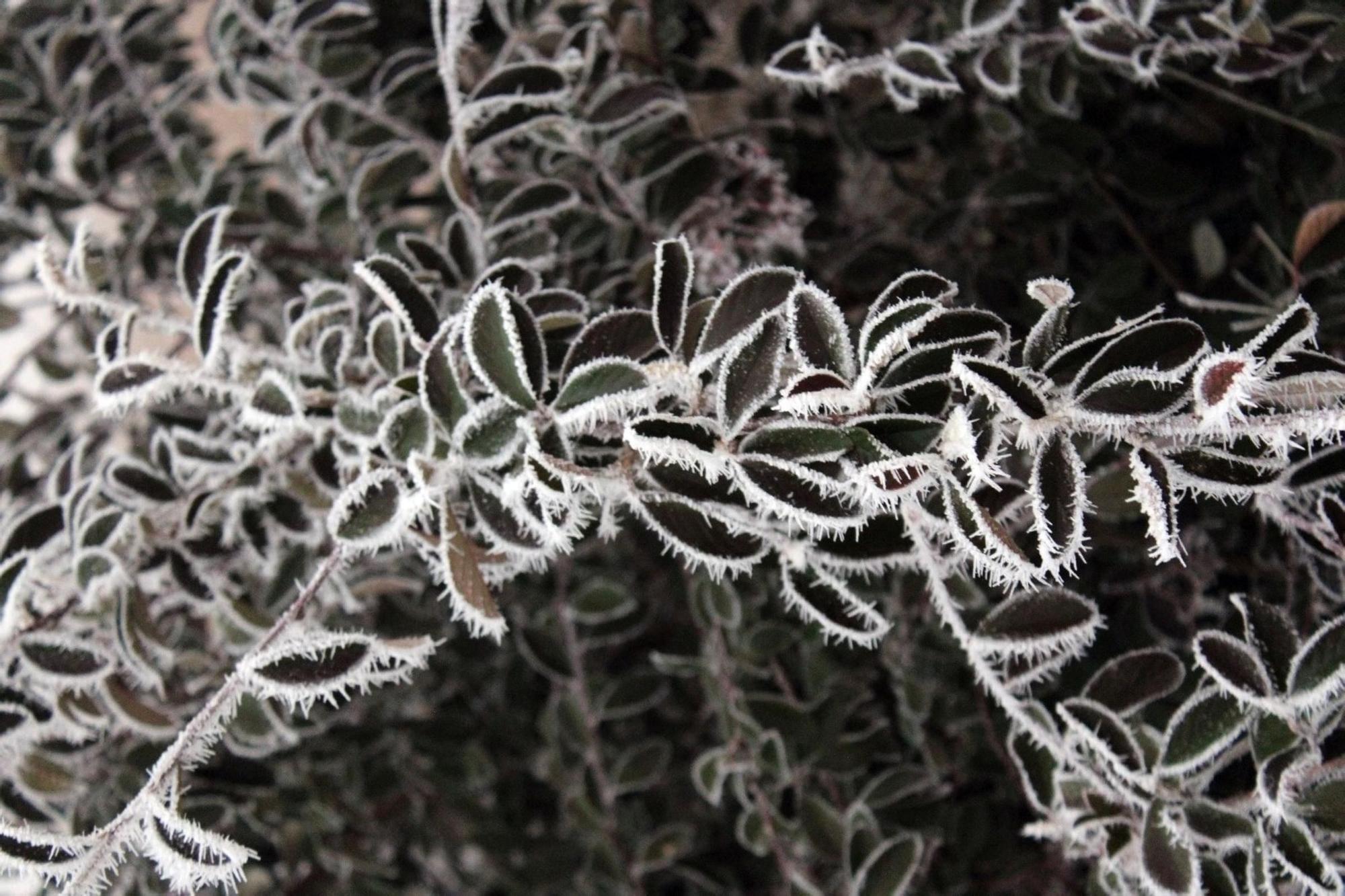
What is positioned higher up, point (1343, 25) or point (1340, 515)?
point (1343, 25)

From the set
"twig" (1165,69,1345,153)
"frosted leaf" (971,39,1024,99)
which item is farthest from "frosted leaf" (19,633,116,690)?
"twig" (1165,69,1345,153)

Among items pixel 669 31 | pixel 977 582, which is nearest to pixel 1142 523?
pixel 977 582

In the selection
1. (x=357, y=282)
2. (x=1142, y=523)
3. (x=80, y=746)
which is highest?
(x=357, y=282)

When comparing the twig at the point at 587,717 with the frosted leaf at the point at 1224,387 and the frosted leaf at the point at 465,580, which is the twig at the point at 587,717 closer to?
the frosted leaf at the point at 465,580

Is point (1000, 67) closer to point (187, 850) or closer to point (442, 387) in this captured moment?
point (442, 387)

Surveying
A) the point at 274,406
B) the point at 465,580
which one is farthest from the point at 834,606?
the point at 274,406

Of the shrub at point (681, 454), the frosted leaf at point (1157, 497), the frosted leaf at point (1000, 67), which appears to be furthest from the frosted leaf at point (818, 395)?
the frosted leaf at point (1000, 67)

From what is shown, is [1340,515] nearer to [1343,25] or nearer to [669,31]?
[1343,25]

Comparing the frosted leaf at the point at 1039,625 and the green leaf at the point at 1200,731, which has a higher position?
Answer: the frosted leaf at the point at 1039,625
